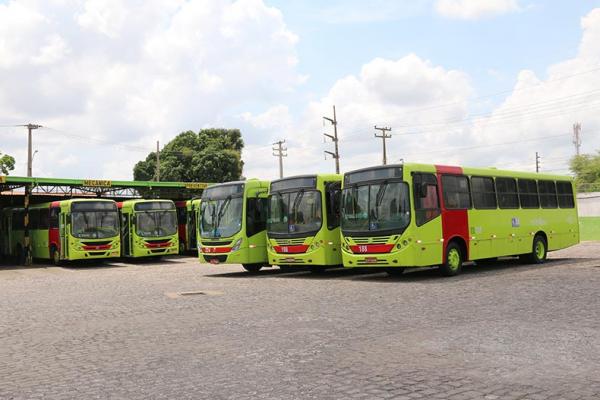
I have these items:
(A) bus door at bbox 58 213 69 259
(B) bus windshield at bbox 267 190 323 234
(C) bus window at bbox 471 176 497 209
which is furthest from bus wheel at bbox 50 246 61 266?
(C) bus window at bbox 471 176 497 209

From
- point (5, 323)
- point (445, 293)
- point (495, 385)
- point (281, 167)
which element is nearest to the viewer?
point (495, 385)

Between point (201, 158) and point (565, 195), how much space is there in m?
49.8

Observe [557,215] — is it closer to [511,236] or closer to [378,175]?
[511,236]

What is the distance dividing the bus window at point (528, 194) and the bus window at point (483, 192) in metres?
1.76

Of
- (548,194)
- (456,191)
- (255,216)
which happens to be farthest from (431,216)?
(548,194)

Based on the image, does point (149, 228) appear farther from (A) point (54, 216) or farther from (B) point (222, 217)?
(B) point (222, 217)

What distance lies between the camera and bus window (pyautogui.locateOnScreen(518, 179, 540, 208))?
806 inches

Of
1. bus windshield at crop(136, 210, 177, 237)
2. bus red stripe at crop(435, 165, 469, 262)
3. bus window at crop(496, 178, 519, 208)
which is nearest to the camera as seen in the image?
bus red stripe at crop(435, 165, 469, 262)

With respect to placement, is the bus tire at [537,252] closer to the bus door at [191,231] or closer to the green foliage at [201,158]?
the bus door at [191,231]

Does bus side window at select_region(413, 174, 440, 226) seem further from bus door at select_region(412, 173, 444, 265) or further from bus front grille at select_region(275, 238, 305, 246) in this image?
bus front grille at select_region(275, 238, 305, 246)

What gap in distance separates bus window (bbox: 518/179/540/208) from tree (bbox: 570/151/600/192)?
2871 inches

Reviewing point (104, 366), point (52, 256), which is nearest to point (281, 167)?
point (52, 256)

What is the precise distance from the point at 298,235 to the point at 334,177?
2.07 m

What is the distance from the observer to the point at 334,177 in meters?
19.5
